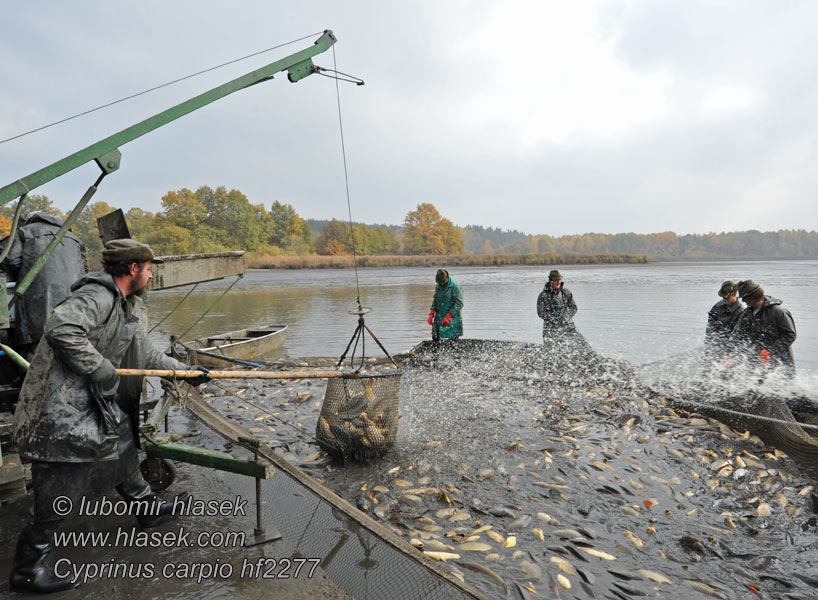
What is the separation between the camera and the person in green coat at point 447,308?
11.1 metres

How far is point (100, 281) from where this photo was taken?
3170mm

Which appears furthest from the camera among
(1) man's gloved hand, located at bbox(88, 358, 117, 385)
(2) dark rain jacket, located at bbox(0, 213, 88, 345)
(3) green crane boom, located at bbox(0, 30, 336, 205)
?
(2) dark rain jacket, located at bbox(0, 213, 88, 345)

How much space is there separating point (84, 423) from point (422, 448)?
4.13 metres

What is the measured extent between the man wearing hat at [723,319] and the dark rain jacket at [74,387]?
361 inches

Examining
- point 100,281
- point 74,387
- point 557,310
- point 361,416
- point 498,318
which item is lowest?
point 498,318

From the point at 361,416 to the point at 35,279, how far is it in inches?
156

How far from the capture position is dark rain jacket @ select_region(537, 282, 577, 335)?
34.8ft

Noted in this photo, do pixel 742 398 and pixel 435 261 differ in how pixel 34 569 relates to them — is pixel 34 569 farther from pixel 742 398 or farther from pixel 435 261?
pixel 435 261

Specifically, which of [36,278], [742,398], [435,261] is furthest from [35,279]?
[435,261]

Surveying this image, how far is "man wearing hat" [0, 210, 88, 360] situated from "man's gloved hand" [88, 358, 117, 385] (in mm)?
2711

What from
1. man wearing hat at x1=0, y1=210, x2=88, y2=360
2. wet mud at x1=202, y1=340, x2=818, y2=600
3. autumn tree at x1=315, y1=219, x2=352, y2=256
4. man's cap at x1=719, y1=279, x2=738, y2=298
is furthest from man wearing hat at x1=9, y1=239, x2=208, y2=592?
autumn tree at x1=315, y1=219, x2=352, y2=256

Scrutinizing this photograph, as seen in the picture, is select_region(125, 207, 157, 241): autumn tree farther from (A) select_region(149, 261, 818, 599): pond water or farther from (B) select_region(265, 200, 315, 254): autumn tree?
(A) select_region(149, 261, 818, 599): pond water

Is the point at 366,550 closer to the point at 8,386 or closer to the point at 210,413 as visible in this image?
the point at 210,413

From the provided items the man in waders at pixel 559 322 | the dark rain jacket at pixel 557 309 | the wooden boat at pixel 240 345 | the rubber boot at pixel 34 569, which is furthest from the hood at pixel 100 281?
the dark rain jacket at pixel 557 309
